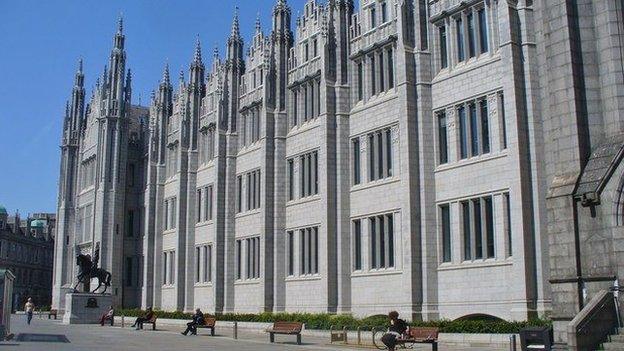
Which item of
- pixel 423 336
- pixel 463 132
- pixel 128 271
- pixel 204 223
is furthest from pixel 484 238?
pixel 128 271

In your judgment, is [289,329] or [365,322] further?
[365,322]

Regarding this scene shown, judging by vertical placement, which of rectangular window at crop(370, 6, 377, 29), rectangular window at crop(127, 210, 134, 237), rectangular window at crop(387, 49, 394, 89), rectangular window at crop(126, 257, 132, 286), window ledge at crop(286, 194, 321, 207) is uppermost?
rectangular window at crop(370, 6, 377, 29)

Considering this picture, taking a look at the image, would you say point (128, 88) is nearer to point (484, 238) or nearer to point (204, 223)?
point (204, 223)

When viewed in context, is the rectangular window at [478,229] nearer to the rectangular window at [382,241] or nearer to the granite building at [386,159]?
the granite building at [386,159]

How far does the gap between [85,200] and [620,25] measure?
66872 millimetres

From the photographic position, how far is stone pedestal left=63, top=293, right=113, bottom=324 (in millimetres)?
56906

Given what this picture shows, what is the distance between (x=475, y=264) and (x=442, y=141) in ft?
21.6

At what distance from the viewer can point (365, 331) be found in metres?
33.5

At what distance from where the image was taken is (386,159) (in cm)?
3838

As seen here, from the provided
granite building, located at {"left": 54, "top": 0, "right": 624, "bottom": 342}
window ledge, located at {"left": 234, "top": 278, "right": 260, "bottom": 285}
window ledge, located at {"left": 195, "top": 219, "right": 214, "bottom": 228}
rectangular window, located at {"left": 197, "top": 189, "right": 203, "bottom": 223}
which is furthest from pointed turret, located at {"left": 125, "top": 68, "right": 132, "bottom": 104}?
window ledge, located at {"left": 234, "top": 278, "right": 260, "bottom": 285}

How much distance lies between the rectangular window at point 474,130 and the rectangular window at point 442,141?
1.81m

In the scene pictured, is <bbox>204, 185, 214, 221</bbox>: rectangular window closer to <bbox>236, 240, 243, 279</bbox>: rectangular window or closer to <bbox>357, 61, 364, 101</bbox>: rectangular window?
<bbox>236, 240, 243, 279</bbox>: rectangular window

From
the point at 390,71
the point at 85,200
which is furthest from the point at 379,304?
the point at 85,200

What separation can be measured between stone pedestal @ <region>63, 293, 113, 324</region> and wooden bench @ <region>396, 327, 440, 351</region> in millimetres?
39254
